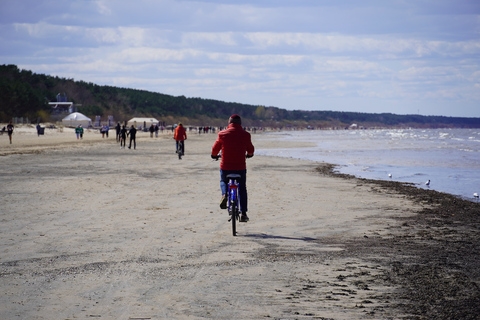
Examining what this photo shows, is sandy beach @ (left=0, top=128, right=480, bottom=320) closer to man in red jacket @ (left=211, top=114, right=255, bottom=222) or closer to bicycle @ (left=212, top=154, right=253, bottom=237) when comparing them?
bicycle @ (left=212, top=154, right=253, bottom=237)

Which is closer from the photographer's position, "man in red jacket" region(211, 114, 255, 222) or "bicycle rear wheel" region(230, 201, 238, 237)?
"bicycle rear wheel" region(230, 201, 238, 237)

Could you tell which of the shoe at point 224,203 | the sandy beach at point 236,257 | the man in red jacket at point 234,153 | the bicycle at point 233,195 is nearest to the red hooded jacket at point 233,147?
the man in red jacket at point 234,153

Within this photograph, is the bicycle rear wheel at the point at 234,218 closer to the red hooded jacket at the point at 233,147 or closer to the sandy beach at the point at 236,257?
the sandy beach at the point at 236,257

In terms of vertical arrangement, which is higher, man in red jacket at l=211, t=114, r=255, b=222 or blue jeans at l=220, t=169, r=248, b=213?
man in red jacket at l=211, t=114, r=255, b=222

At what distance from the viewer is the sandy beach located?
17.5 feet

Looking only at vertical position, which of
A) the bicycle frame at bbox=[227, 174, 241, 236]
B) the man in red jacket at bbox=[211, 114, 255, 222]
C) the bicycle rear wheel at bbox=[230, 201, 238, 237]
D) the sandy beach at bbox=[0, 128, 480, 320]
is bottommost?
the sandy beach at bbox=[0, 128, 480, 320]

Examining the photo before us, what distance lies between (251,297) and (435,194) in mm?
12016

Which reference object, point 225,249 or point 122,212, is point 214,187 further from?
point 225,249

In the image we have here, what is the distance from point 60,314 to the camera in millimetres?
5035

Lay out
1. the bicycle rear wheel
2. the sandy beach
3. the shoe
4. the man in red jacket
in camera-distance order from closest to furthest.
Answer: the sandy beach, the bicycle rear wheel, the man in red jacket, the shoe

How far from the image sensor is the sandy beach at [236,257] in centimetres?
532

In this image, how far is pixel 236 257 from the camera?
24.5ft

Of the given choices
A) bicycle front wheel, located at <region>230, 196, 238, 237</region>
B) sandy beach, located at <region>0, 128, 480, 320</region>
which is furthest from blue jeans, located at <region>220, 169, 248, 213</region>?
sandy beach, located at <region>0, 128, 480, 320</region>

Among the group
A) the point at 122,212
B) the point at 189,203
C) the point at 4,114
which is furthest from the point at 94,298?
the point at 4,114
